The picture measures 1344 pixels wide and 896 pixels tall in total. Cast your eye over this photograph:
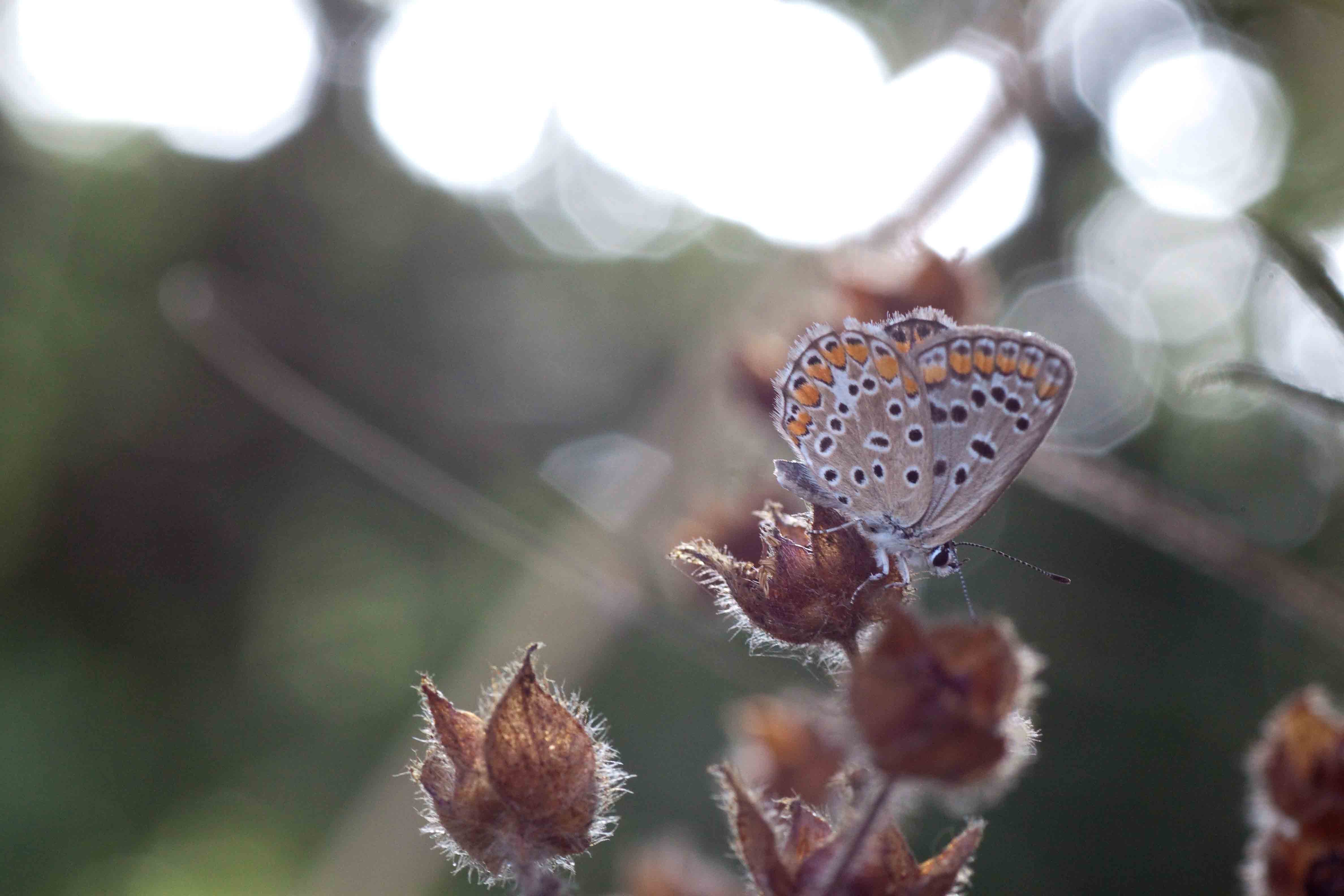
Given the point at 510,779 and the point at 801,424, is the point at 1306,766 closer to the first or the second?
the point at 801,424

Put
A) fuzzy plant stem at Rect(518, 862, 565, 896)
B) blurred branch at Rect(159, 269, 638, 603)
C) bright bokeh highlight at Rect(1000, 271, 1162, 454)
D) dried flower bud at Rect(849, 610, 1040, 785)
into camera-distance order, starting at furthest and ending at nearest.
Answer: bright bokeh highlight at Rect(1000, 271, 1162, 454) → blurred branch at Rect(159, 269, 638, 603) → fuzzy plant stem at Rect(518, 862, 565, 896) → dried flower bud at Rect(849, 610, 1040, 785)

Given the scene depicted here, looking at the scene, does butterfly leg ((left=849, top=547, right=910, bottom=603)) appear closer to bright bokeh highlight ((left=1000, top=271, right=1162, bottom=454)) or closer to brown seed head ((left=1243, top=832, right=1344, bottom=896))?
brown seed head ((left=1243, top=832, right=1344, bottom=896))

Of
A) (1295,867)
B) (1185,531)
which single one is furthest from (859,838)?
(1185,531)

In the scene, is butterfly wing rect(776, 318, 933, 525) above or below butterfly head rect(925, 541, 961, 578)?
above

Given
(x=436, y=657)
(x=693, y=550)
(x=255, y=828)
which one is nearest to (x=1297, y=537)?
(x=693, y=550)

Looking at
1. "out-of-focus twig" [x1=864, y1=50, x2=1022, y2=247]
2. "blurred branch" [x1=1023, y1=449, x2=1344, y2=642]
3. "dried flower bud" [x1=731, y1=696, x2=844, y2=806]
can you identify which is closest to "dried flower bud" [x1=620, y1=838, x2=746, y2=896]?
A: "dried flower bud" [x1=731, y1=696, x2=844, y2=806]

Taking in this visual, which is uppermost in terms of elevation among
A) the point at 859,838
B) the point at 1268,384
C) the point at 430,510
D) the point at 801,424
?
the point at 1268,384
